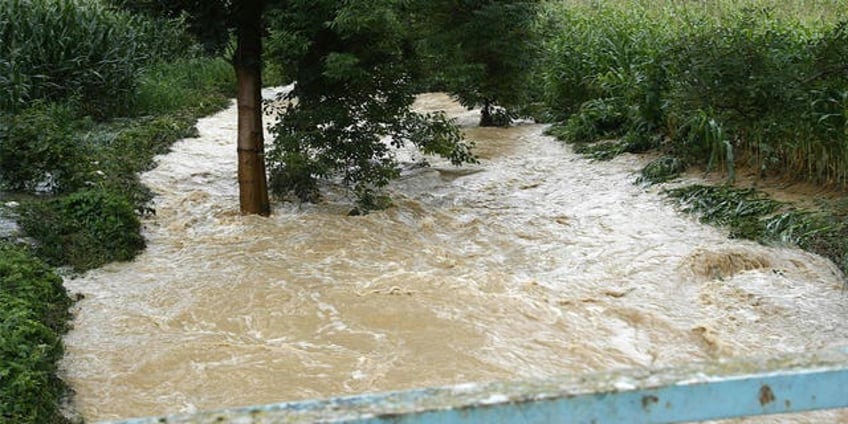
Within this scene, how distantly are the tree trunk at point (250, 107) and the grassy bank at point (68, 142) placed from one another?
0.57m

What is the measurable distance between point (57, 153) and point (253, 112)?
1855 millimetres

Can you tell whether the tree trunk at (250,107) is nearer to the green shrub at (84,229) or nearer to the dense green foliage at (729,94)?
the green shrub at (84,229)

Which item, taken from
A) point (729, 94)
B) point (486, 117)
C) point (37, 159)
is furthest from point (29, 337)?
point (486, 117)

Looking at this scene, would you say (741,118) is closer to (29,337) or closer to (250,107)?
(250,107)

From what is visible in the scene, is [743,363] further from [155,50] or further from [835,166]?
[155,50]

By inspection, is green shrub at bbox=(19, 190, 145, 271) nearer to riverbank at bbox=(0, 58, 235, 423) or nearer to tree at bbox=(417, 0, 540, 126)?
riverbank at bbox=(0, 58, 235, 423)

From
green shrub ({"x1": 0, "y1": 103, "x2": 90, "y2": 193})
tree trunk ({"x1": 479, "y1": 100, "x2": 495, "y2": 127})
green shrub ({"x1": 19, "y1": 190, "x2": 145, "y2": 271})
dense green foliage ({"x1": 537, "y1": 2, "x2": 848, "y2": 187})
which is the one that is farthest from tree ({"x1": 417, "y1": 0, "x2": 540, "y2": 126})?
green shrub ({"x1": 19, "y1": 190, "x2": 145, "y2": 271})

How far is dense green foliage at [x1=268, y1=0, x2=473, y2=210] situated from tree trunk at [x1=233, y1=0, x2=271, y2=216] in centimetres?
19

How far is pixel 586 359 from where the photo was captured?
479 centimetres

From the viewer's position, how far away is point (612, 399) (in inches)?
51.7

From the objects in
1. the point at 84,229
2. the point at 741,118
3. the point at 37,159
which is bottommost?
the point at 84,229

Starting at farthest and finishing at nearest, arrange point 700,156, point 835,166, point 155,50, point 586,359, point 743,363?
1. point 155,50
2. point 700,156
3. point 835,166
4. point 586,359
5. point 743,363

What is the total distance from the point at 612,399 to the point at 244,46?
6836 mm

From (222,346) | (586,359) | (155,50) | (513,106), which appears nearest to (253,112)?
(222,346)
